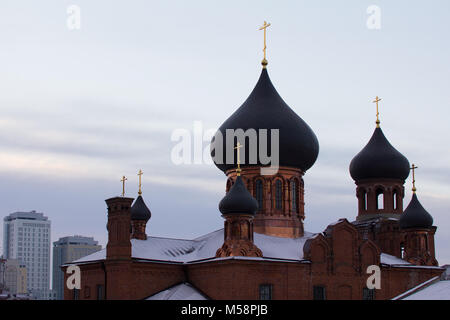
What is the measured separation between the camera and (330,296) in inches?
1464

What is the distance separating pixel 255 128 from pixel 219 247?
6.84 m

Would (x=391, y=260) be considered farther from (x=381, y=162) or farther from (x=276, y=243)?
(x=276, y=243)

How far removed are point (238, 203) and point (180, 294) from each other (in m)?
4.72

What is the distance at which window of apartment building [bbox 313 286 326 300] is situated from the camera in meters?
36.8

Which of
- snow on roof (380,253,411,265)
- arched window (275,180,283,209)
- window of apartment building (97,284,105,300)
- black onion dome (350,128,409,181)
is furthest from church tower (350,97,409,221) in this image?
window of apartment building (97,284,105,300)

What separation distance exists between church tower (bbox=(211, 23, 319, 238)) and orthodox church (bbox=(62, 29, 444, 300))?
56mm

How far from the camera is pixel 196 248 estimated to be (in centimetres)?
3875

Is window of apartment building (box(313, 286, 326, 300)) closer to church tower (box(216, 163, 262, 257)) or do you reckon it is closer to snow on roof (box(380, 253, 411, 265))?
church tower (box(216, 163, 262, 257))

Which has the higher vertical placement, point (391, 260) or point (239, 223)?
point (239, 223)

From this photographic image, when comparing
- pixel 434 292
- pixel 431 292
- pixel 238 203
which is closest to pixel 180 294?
pixel 238 203

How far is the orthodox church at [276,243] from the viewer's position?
115 ft
